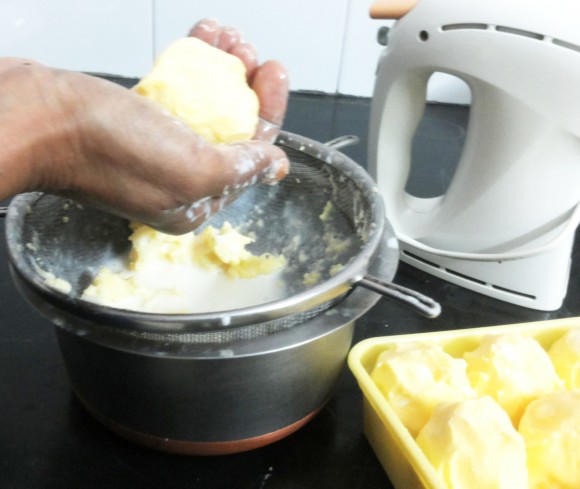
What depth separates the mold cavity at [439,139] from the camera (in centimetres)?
107

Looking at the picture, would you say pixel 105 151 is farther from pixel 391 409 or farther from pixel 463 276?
pixel 463 276

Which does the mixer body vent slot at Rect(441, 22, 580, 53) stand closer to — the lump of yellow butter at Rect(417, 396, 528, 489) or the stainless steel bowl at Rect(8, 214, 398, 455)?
the stainless steel bowl at Rect(8, 214, 398, 455)

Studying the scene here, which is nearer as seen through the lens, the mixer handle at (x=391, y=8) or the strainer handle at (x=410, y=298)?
the strainer handle at (x=410, y=298)

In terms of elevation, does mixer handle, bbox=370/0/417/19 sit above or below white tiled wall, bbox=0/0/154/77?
above

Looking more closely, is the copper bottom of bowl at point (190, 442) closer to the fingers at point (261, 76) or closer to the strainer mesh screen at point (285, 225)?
the strainer mesh screen at point (285, 225)

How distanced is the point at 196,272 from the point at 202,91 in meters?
0.23

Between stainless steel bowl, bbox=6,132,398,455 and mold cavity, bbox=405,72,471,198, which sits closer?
stainless steel bowl, bbox=6,132,398,455

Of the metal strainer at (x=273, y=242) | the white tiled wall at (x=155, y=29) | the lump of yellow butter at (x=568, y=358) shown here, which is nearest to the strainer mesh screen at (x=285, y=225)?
the metal strainer at (x=273, y=242)

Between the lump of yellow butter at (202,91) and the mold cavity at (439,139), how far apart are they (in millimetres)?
477

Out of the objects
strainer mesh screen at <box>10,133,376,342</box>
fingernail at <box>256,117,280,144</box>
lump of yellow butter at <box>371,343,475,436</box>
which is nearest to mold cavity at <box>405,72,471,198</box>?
strainer mesh screen at <box>10,133,376,342</box>

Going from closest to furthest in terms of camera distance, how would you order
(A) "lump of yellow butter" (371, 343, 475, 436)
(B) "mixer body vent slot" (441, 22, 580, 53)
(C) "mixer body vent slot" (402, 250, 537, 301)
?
(A) "lump of yellow butter" (371, 343, 475, 436), (B) "mixer body vent slot" (441, 22, 580, 53), (C) "mixer body vent slot" (402, 250, 537, 301)

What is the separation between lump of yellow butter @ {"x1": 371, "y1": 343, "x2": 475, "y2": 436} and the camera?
0.54 m

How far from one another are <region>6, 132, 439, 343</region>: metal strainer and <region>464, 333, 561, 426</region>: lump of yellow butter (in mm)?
109

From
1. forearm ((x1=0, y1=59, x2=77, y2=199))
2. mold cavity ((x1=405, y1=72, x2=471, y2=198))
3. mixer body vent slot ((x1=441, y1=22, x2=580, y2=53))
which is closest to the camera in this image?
forearm ((x1=0, y1=59, x2=77, y2=199))
